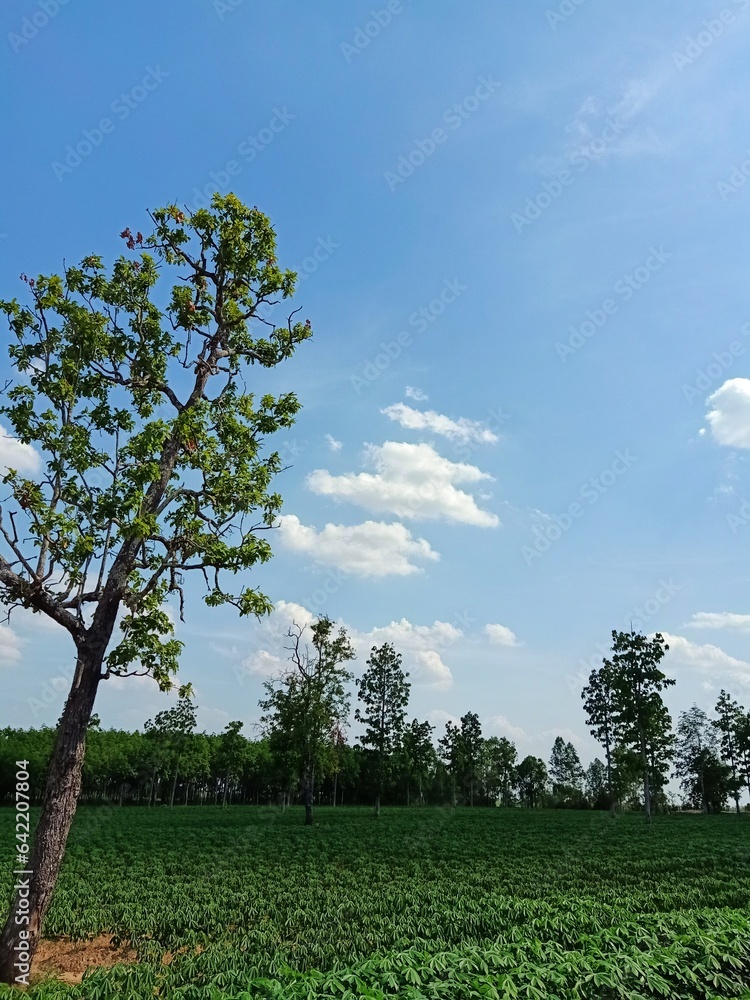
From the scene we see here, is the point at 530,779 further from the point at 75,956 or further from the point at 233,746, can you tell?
the point at 75,956

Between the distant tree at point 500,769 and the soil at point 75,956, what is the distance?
9239 centimetres

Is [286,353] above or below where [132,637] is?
above

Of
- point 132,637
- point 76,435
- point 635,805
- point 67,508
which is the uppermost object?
point 76,435

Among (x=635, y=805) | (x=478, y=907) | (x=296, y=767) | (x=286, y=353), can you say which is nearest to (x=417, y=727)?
(x=296, y=767)

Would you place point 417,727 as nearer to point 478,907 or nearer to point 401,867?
point 401,867

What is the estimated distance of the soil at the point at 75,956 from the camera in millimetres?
9844

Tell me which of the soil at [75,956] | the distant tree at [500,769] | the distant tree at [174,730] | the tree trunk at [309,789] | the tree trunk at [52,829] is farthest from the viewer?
the distant tree at [500,769]

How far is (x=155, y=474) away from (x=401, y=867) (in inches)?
627

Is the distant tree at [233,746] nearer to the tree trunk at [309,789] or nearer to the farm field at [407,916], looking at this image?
the tree trunk at [309,789]

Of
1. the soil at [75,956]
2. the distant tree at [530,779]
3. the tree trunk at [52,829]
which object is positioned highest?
the tree trunk at [52,829]

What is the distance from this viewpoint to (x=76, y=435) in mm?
10734

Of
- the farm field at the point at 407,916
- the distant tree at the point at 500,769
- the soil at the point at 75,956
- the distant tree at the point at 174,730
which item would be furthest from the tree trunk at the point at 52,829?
the distant tree at the point at 500,769

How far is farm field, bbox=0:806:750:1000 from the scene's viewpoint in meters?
7.09

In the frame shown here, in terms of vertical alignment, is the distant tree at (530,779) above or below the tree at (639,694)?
below
